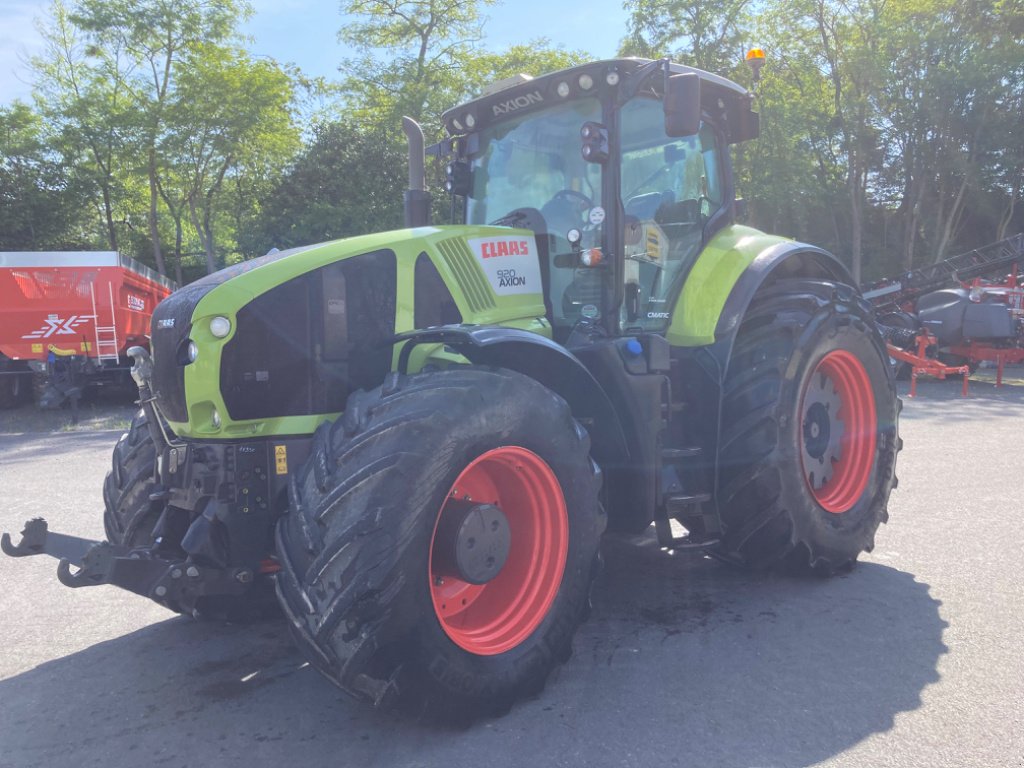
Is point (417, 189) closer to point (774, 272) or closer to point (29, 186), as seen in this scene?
point (774, 272)

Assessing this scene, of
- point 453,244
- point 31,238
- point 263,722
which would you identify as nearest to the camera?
point 263,722

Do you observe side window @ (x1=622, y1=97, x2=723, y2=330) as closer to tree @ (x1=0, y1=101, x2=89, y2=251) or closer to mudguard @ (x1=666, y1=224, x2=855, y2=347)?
mudguard @ (x1=666, y1=224, x2=855, y2=347)

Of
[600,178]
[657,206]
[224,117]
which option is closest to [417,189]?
[600,178]

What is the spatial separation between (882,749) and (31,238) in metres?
24.6

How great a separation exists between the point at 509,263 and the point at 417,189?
997mm

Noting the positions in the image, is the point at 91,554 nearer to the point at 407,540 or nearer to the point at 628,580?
the point at 407,540

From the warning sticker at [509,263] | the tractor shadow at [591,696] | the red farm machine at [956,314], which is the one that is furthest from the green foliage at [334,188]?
the tractor shadow at [591,696]

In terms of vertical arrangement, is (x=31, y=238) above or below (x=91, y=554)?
above

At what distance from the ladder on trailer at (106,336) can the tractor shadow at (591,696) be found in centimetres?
1079

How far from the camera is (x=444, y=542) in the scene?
117 inches

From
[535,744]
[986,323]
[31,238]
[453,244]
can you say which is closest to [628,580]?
[535,744]

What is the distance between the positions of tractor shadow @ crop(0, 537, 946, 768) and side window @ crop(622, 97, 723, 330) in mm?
1573

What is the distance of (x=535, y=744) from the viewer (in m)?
2.81

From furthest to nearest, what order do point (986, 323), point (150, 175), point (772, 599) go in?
point (150, 175) → point (986, 323) → point (772, 599)
